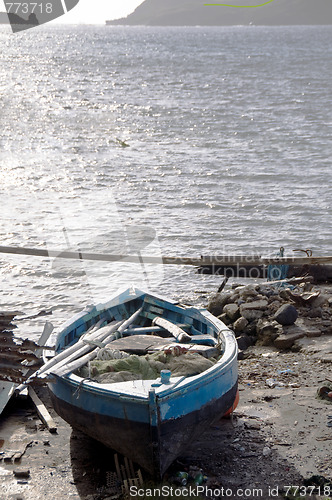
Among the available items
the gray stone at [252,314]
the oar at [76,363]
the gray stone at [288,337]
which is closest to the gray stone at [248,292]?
the gray stone at [252,314]

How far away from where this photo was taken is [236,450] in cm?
820

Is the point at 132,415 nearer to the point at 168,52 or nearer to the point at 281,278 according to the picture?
the point at 281,278

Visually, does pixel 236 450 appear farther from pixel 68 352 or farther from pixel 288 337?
pixel 288 337

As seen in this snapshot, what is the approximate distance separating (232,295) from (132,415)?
6239 millimetres

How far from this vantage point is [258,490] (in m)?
7.36

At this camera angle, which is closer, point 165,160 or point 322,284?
point 322,284

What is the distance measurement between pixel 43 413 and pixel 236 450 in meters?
2.82

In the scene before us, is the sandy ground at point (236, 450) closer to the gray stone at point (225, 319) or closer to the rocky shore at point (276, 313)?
the rocky shore at point (276, 313)

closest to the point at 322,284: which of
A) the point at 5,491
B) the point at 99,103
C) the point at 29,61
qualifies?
the point at 5,491

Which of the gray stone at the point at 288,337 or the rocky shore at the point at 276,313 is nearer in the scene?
the gray stone at the point at 288,337

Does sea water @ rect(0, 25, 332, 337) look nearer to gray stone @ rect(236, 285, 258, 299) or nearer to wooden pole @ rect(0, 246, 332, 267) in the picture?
wooden pole @ rect(0, 246, 332, 267)

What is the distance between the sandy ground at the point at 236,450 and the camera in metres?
7.57

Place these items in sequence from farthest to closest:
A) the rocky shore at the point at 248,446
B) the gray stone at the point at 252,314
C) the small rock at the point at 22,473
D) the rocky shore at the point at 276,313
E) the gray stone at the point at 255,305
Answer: the gray stone at the point at 255,305 < the gray stone at the point at 252,314 < the rocky shore at the point at 276,313 < the small rock at the point at 22,473 < the rocky shore at the point at 248,446

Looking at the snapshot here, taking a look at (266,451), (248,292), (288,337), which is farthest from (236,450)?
(248,292)
